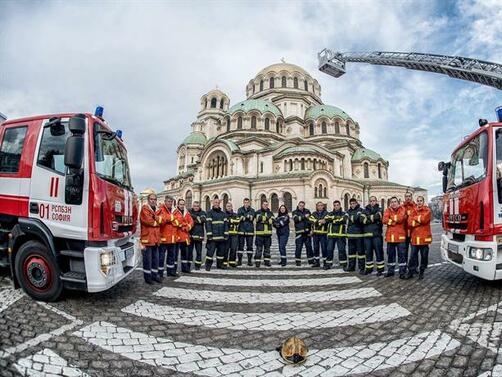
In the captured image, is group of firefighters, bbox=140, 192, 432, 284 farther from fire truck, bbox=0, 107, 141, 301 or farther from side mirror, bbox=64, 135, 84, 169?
side mirror, bbox=64, 135, 84, 169

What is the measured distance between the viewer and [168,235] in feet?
20.1

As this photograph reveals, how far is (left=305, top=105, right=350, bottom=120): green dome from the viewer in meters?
40.3

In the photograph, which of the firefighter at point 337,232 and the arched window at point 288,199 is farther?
the arched window at point 288,199

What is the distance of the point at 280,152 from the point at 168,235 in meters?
28.2

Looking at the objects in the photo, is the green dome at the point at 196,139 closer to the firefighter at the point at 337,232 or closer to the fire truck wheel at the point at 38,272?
Result: the firefighter at the point at 337,232

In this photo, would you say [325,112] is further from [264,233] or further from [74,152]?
[74,152]

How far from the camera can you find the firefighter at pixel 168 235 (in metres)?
6.00

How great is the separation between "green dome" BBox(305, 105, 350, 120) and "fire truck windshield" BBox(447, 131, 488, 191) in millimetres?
35980

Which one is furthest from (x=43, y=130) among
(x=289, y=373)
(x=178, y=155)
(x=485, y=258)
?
(x=178, y=155)

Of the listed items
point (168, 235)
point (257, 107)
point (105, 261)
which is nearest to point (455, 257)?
point (168, 235)

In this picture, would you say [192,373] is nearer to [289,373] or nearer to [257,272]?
[289,373]

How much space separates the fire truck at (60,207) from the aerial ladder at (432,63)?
22.5m

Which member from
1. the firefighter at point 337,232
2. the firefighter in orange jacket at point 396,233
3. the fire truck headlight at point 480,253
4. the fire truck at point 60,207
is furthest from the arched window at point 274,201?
the fire truck at point 60,207

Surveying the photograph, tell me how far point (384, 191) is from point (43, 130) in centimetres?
4117
